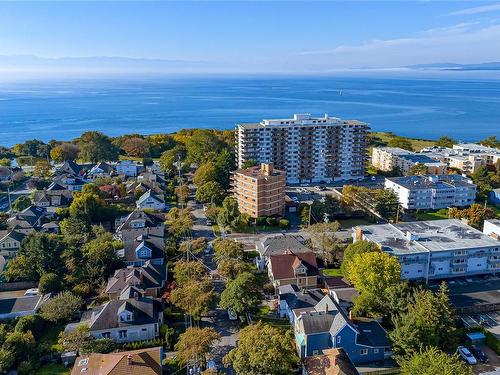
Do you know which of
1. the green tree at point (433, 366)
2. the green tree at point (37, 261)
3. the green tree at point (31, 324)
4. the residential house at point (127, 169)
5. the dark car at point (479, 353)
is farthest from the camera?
the residential house at point (127, 169)

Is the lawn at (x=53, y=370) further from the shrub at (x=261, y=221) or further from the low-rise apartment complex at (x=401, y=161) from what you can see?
the low-rise apartment complex at (x=401, y=161)

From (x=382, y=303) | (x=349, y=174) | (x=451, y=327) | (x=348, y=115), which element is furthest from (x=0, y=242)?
(x=348, y=115)

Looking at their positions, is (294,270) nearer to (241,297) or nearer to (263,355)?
(241,297)

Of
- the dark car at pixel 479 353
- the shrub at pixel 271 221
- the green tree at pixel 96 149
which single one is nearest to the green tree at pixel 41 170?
the green tree at pixel 96 149

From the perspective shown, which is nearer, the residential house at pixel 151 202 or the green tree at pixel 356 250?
the green tree at pixel 356 250

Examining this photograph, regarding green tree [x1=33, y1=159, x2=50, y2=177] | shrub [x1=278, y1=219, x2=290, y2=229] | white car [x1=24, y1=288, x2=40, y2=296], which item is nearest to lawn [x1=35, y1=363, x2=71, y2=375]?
white car [x1=24, y1=288, x2=40, y2=296]

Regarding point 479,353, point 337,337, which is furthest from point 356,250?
point 479,353
